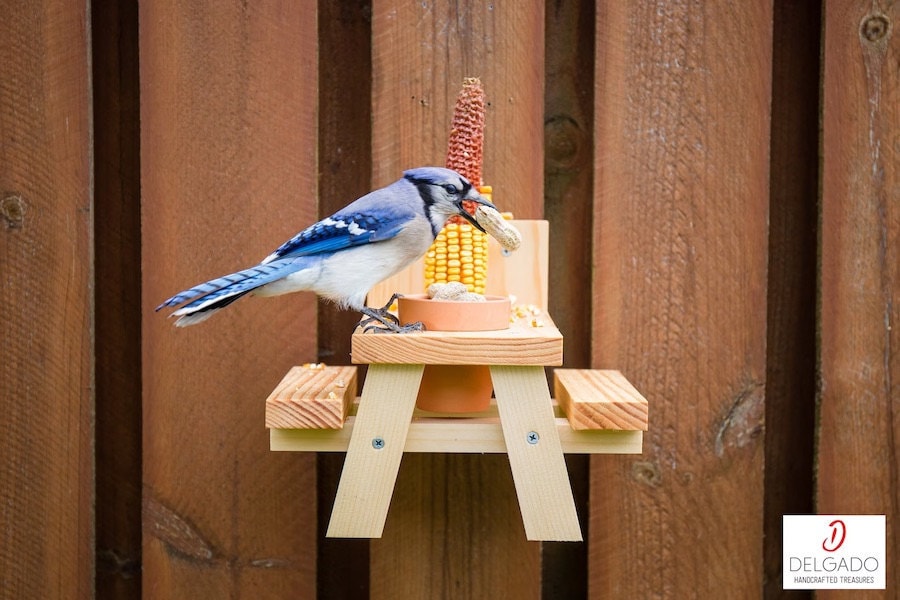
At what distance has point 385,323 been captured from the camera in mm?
1405

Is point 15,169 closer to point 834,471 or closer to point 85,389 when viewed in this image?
point 85,389

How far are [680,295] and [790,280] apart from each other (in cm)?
28

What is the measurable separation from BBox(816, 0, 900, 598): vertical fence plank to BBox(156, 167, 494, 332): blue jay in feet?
2.80

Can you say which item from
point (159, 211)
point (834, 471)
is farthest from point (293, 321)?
point (834, 471)

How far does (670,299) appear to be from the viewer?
1733mm

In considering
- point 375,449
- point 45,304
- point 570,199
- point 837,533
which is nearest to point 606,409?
point 375,449

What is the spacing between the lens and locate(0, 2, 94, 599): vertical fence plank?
1.69 meters

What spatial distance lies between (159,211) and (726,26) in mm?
1359

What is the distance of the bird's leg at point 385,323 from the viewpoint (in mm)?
1370

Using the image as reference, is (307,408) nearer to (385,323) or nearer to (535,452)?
(385,323)

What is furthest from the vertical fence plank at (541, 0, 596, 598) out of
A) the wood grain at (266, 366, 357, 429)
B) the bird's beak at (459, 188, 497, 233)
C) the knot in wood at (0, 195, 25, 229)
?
the knot in wood at (0, 195, 25, 229)

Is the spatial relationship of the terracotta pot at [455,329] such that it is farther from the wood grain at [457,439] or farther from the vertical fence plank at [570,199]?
the vertical fence plank at [570,199]

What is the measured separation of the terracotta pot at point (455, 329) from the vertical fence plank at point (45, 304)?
0.80 metres

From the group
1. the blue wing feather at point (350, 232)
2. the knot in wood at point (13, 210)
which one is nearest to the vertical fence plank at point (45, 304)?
the knot in wood at point (13, 210)
